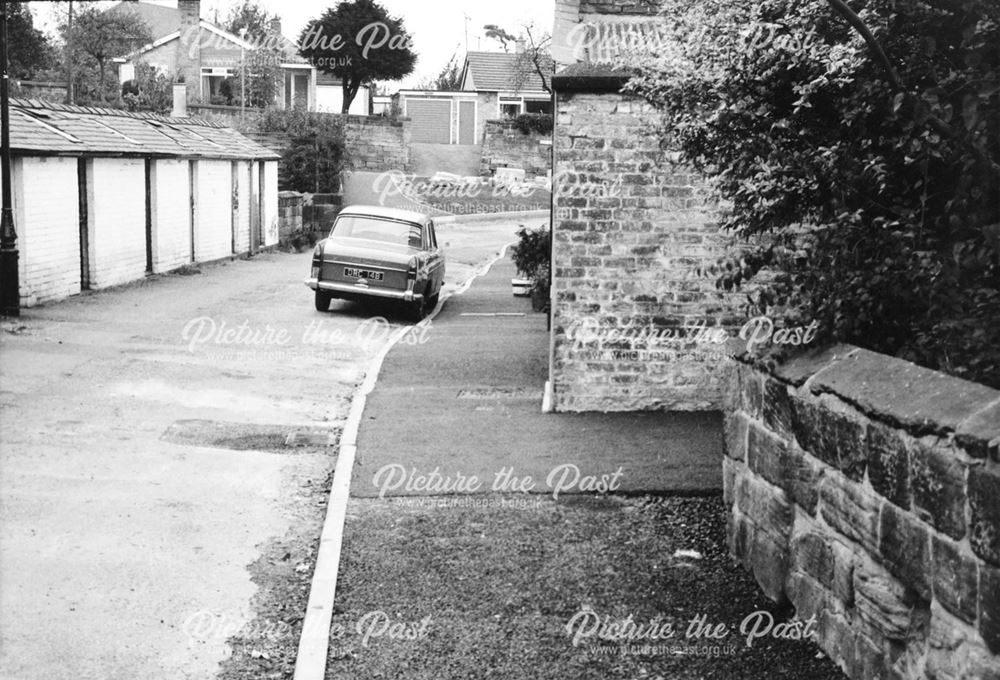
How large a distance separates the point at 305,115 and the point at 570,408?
38740 millimetres

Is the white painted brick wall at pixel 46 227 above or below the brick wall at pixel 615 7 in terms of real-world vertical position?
below

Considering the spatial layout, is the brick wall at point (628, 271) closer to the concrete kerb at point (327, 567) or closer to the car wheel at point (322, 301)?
the concrete kerb at point (327, 567)

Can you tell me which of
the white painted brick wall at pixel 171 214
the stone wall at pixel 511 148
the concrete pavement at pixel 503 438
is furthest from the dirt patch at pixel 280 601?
the stone wall at pixel 511 148

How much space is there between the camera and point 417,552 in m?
7.59

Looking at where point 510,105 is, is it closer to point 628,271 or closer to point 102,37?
point 102,37

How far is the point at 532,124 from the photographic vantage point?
5359 cm

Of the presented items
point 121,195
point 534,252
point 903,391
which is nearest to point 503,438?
point 903,391

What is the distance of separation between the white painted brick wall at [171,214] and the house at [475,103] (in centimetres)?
3315

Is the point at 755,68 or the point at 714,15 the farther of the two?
the point at 714,15

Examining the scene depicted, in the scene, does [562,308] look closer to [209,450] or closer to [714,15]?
[209,450]

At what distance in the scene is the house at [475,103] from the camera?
203 feet

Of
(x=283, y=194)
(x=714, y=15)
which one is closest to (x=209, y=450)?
(x=714, y=15)

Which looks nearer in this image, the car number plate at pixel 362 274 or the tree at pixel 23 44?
the car number plate at pixel 362 274

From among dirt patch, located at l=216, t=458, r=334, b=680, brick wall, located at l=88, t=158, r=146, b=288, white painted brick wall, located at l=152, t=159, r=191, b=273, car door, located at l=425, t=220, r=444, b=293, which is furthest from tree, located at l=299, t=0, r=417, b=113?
dirt patch, located at l=216, t=458, r=334, b=680
